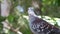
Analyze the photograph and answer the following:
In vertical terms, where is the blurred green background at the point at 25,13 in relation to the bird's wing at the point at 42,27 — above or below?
above

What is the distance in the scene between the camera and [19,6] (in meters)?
3.75

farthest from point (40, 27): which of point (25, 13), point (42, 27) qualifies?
point (25, 13)

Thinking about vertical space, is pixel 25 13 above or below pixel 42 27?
above

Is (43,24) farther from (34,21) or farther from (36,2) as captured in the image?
(36,2)

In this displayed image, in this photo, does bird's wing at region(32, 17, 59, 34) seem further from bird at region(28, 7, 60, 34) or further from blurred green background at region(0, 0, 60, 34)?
blurred green background at region(0, 0, 60, 34)

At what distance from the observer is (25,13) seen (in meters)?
3.32

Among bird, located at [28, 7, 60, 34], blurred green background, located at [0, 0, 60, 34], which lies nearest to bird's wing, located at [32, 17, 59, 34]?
bird, located at [28, 7, 60, 34]

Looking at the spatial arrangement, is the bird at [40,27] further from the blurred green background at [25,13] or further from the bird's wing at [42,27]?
the blurred green background at [25,13]

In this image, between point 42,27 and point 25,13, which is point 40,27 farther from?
point 25,13

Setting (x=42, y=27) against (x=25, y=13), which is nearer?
(x=42, y=27)

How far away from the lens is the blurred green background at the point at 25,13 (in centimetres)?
240

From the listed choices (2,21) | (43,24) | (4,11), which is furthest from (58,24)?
(4,11)

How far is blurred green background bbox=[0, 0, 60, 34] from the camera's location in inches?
94.4

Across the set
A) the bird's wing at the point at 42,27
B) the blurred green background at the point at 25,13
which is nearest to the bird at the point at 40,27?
the bird's wing at the point at 42,27
